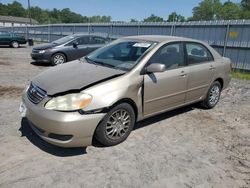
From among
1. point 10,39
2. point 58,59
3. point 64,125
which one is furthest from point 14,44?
point 64,125

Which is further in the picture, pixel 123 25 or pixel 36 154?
pixel 123 25

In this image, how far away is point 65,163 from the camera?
3252 millimetres

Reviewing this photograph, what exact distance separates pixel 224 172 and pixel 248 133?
162 cm

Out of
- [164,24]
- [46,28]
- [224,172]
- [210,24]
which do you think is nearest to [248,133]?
[224,172]

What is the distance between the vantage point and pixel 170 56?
448cm

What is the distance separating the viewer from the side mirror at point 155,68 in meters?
3.85

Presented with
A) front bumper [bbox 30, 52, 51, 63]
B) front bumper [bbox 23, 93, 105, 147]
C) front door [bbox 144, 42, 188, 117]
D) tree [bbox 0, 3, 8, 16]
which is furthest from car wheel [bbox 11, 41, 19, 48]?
tree [bbox 0, 3, 8, 16]

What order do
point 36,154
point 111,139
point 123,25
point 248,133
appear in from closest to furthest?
point 36,154, point 111,139, point 248,133, point 123,25

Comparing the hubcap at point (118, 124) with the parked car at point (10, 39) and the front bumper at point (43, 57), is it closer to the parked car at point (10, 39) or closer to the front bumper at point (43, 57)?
the front bumper at point (43, 57)

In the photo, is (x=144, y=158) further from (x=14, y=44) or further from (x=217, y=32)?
(x=14, y=44)

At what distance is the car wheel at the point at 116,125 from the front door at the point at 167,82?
0.39 metres

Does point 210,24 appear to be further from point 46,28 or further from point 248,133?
point 46,28

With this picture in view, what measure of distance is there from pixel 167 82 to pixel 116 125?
122 cm

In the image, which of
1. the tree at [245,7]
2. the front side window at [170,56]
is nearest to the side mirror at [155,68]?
the front side window at [170,56]
